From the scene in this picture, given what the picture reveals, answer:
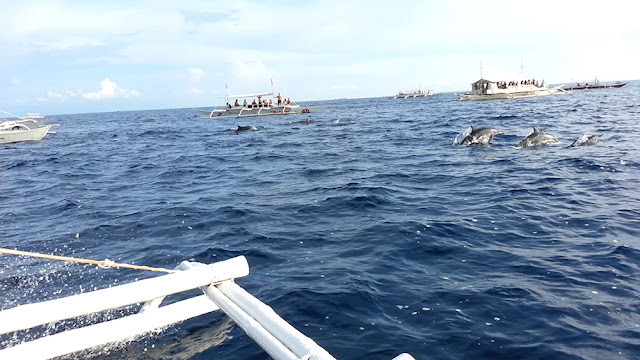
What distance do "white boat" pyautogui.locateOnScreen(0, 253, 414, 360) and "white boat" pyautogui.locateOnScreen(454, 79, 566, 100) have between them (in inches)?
2889

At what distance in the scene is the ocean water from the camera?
16.8 ft

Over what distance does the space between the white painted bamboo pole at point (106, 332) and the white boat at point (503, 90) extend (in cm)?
7330

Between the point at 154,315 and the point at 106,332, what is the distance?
0.55m

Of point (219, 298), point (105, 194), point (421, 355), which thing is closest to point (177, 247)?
point (219, 298)

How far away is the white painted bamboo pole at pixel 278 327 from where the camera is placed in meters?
3.60

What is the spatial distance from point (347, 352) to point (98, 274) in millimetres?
4931

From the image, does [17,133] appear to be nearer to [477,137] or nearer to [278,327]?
[477,137]

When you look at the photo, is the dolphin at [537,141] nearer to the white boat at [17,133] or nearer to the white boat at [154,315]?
the white boat at [154,315]

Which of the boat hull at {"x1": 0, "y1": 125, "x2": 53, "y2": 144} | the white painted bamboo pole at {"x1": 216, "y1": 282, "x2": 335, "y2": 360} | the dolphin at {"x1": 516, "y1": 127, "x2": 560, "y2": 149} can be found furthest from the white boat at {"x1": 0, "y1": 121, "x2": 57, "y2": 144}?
the white painted bamboo pole at {"x1": 216, "y1": 282, "x2": 335, "y2": 360}

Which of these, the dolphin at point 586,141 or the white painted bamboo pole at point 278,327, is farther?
the dolphin at point 586,141

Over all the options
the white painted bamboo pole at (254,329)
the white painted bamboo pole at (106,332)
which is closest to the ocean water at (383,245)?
the white painted bamboo pole at (106,332)

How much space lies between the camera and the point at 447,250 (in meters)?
7.71

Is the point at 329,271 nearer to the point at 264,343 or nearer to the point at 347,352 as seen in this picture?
the point at 347,352

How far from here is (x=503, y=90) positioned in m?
71.1
